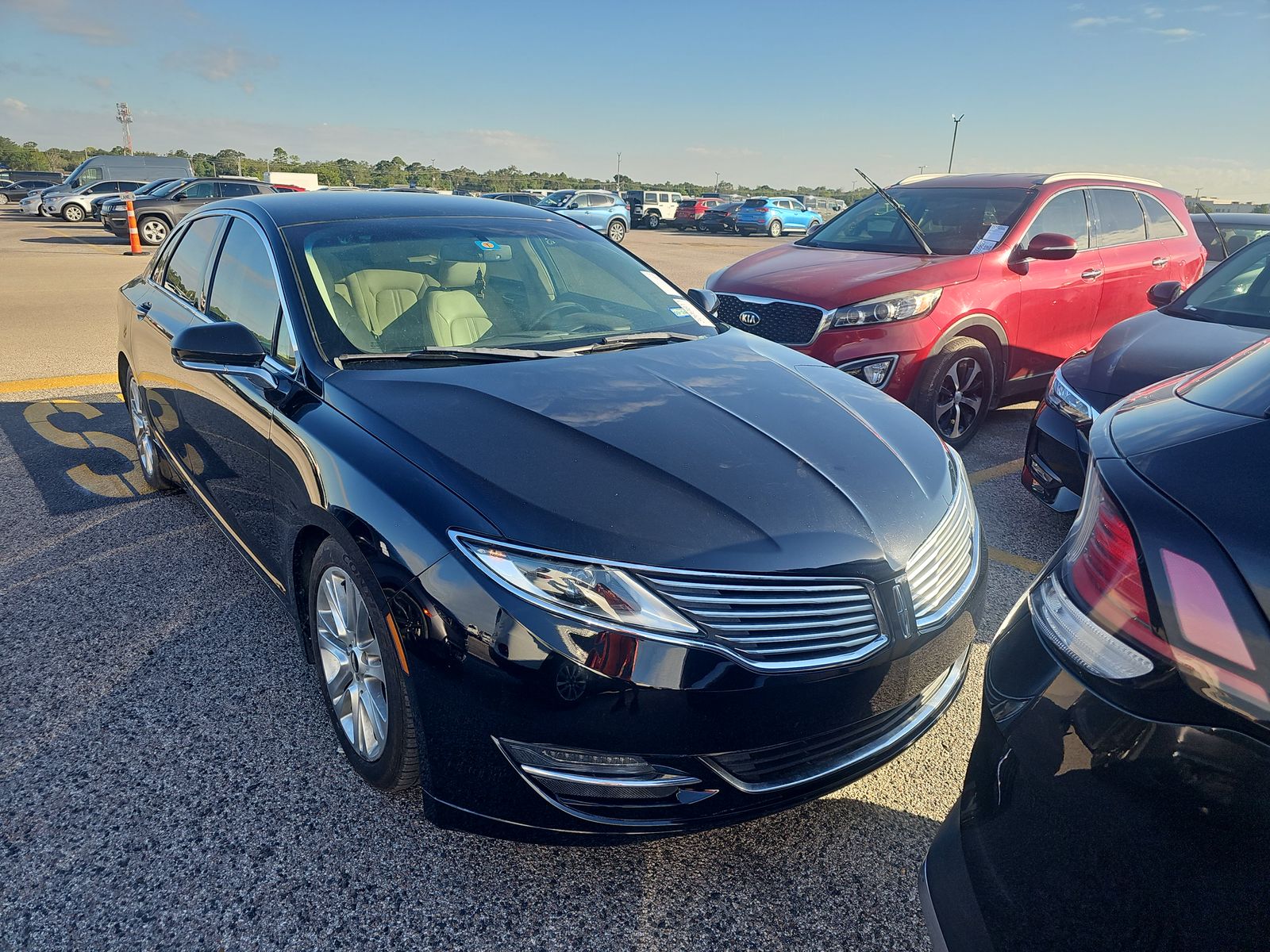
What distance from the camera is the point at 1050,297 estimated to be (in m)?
5.81

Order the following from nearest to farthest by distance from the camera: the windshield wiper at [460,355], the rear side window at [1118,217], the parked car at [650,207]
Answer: the windshield wiper at [460,355]
the rear side window at [1118,217]
the parked car at [650,207]

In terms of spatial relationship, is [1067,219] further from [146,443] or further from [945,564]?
[146,443]

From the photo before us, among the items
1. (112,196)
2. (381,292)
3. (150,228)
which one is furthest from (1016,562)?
(112,196)

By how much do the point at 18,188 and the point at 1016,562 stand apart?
173ft

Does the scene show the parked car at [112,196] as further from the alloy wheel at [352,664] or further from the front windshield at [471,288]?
the alloy wheel at [352,664]

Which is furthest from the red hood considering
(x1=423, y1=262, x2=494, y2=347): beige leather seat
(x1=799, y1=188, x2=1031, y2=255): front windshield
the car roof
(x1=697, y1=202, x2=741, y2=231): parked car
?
(x1=697, y1=202, x2=741, y2=231): parked car

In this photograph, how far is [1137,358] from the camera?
12.7 ft

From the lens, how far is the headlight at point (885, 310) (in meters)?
5.10

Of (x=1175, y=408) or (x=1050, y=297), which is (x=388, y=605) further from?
(x=1050, y=297)

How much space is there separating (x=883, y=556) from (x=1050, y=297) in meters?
4.61

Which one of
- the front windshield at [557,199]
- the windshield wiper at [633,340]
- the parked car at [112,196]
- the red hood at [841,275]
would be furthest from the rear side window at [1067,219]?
the front windshield at [557,199]

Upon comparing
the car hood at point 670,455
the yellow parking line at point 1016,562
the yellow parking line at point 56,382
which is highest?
the car hood at point 670,455

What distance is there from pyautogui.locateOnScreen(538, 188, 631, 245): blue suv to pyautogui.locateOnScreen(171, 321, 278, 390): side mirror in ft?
82.9

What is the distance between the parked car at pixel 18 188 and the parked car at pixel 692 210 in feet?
100
